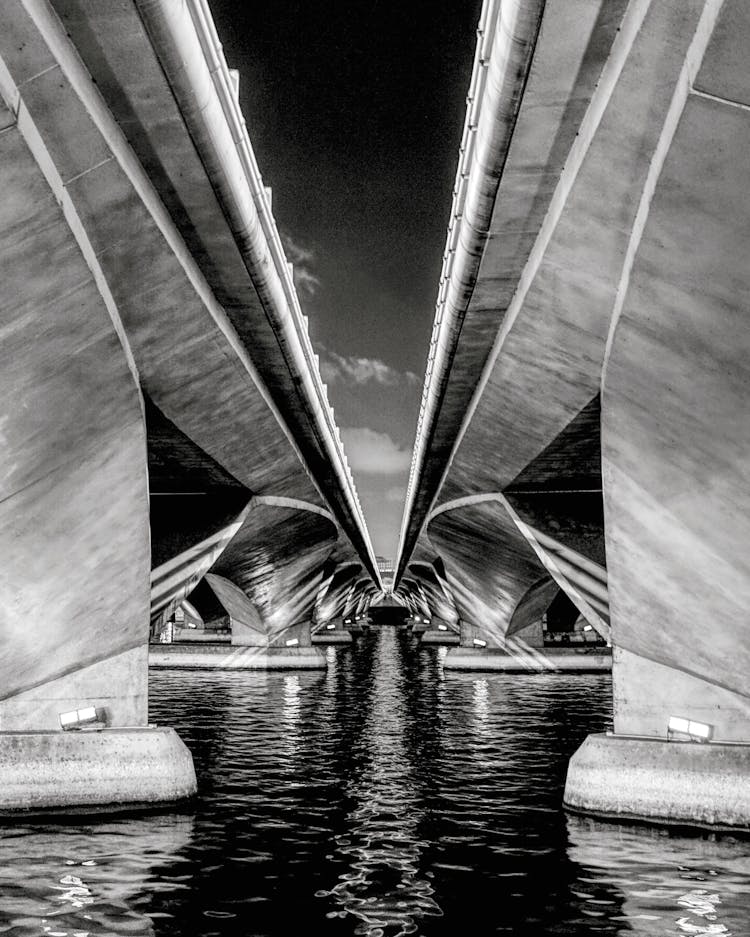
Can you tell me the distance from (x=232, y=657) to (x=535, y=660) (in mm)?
14287

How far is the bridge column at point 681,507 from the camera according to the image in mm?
8570

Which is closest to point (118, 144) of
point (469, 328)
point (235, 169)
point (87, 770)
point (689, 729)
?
point (235, 169)

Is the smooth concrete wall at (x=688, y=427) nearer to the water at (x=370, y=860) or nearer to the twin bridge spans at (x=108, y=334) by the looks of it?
the water at (x=370, y=860)

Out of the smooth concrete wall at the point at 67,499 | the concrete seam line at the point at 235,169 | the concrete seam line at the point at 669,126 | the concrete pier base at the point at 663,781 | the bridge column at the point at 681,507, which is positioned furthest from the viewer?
the concrete pier base at the point at 663,781

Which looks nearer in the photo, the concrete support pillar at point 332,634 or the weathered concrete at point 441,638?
the concrete support pillar at point 332,634

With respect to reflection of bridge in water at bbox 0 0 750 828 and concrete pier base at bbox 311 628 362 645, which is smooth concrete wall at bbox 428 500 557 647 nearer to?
reflection of bridge in water at bbox 0 0 750 828

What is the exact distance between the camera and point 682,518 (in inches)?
480

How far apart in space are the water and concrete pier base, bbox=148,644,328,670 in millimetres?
26833

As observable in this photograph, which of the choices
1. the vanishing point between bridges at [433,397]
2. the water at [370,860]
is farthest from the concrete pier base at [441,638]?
the water at [370,860]

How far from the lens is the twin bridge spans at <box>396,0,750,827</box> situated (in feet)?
26.2

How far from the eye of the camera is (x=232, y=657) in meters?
46.2

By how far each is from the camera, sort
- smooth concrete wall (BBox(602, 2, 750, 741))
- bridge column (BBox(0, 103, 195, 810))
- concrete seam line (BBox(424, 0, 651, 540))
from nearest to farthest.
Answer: smooth concrete wall (BBox(602, 2, 750, 741)), concrete seam line (BBox(424, 0, 651, 540)), bridge column (BBox(0, 103, 195, 810))

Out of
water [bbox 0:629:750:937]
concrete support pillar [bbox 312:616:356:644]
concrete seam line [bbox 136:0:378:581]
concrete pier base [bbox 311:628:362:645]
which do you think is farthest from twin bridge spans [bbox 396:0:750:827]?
concrete support pillar [bbox 312:616:356:644]

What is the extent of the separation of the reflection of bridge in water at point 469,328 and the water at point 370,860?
1351mm
